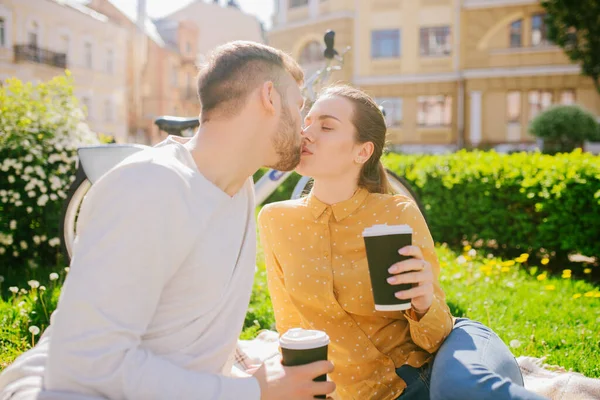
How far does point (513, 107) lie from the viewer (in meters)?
26.3

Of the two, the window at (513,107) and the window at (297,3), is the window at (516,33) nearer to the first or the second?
the window at (513,107)

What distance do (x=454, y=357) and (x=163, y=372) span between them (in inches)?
44.9

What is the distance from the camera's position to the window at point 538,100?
26.2 m

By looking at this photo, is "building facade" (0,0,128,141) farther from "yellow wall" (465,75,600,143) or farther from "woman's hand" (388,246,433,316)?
"woman's hand" (388,246,433,316)

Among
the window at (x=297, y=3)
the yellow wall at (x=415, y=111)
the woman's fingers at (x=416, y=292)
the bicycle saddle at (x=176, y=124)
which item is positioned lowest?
the woman's fingers at (x=416, y=292)

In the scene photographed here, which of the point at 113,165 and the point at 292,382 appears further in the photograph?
the point at 113,165

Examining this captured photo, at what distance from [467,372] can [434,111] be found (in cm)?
2691

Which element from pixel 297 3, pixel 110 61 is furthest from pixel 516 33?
pixel 110 61

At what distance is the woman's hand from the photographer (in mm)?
1985

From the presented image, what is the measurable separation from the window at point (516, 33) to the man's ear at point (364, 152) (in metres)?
26.3

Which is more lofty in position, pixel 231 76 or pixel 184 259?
pixel 231 76

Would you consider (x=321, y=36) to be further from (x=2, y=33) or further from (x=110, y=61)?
(x=2, y=33)

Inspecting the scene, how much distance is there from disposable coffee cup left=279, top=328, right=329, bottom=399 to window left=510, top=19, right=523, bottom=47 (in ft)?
90.5

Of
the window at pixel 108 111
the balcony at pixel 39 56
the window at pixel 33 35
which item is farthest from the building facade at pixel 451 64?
the window at pixel 33 35
